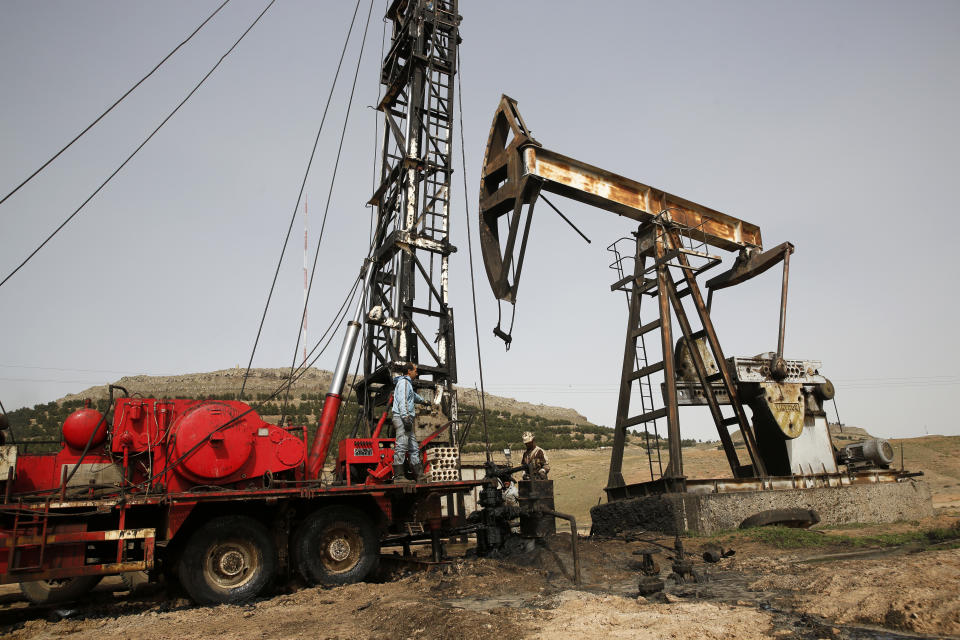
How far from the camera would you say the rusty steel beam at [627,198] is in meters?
10.2

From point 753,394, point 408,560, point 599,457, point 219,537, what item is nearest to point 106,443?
point 219,537

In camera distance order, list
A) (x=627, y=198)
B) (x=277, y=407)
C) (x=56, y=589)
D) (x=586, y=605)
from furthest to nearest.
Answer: (x=277, y=407) → (x=627, y=198) → (x=56, y=589) → (x=586, y=605)

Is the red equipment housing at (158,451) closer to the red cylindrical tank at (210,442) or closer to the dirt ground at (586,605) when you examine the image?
the red cylindrical tank at (210,442)

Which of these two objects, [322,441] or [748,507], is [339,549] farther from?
[748,507]

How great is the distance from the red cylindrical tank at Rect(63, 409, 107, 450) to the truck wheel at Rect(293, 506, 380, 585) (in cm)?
240

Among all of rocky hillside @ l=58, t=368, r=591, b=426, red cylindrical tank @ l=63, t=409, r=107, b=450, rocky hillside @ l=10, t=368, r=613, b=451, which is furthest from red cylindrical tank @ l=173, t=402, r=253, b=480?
rocky hillside @ l=58, t=368, r=591, b=426

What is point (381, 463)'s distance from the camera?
8344 millimetres

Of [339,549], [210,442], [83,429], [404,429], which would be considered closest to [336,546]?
[339,549]

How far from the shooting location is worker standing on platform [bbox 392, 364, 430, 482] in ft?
26.3

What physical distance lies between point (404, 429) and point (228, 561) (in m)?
2.57

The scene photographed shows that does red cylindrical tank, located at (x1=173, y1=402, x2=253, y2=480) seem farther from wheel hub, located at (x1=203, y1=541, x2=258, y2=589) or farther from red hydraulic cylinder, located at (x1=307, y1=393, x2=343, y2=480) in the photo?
red hydraulic cylinder, located at (x1=307, y1=393, x2=343, y2=480)

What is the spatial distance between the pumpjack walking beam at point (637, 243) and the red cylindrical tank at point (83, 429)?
585cm

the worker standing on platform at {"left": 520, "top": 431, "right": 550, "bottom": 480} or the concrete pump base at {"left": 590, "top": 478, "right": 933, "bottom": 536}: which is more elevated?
the worker standing on platform at {"left": 520, "top": 431, "right": 550, "bottom": 480}

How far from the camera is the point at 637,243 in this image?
11930 mm
